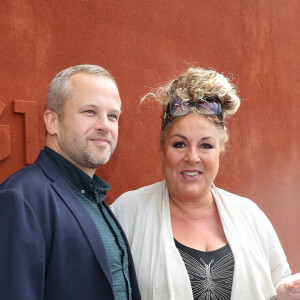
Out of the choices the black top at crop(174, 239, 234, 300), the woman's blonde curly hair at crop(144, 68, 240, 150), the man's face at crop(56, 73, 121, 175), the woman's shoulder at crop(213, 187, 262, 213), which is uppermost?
the woman's blonde curly hair at crop(144, 68, 240, 150)

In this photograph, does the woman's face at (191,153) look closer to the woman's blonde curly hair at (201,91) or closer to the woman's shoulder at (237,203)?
the woman's blonde curly hair at (201,91)

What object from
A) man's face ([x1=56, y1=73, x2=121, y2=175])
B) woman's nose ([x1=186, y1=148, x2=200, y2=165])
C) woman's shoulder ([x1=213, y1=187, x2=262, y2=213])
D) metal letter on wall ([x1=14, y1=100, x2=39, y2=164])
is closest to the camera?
man's face ([x1=56, y1=73, x2=121, y2=175])

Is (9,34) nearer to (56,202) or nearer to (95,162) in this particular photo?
(95,162)

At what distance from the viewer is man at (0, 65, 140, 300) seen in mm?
1520

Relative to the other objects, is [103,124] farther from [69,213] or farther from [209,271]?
[209,271]

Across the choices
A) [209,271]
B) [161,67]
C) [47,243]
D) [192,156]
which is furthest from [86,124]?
[161,67]

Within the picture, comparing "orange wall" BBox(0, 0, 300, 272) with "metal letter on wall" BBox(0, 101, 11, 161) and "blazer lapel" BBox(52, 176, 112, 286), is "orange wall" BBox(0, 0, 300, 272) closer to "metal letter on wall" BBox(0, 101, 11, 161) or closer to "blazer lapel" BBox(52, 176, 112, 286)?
"metal letter on wall" BBox(0, 101, 11, 161)

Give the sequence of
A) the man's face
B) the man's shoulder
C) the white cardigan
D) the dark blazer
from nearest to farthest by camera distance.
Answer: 1. the dark blazer
2. the man's shoulder
3. the man's face
4. the white cardigan

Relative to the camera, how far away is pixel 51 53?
10.3ft

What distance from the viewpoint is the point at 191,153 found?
8.32 ft

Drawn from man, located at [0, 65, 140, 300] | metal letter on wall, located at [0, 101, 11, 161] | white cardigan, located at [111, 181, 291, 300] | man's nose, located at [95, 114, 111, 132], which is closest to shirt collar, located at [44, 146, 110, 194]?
man, located at [0, 65, 140, 300]

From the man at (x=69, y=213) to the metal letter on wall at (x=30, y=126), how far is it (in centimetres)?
98

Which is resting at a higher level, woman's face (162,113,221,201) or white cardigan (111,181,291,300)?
woman's face (162,113,221,201)

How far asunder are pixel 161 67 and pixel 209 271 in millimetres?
2079
